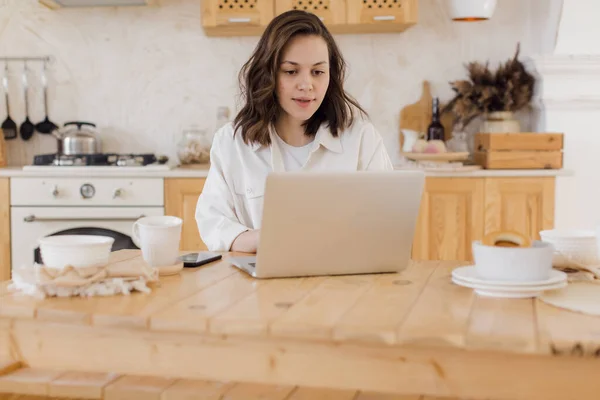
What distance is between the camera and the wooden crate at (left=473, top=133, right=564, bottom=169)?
146 inches

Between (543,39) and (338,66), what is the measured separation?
1.96 metres

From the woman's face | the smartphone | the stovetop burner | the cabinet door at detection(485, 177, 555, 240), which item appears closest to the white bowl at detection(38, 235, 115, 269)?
the smartphone

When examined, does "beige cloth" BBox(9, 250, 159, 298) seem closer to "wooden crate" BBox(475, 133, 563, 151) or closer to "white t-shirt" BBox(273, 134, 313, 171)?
"white t-shirt" BBox(273, 134, 313, 171)

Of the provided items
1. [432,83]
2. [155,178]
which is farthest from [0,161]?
[432,83]

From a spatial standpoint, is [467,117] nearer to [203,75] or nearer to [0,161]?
[203,75]

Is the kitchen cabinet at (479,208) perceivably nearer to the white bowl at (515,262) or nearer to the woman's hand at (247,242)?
the woman's hand at (247,242)

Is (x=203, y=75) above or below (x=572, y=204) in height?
above

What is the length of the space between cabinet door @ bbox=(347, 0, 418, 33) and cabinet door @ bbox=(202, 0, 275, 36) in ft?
1.30

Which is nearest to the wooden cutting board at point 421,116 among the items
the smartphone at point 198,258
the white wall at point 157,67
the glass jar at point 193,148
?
the white wall at point 157,67

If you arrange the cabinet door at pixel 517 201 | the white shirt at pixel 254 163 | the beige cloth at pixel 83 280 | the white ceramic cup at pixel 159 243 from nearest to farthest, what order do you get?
1. the beige cloth at pixel 83 280
2. the white ceramic cup at pixel 159 243
3. the white shirt at pixel 254 163
4. the cabinet door at pixel 517 201

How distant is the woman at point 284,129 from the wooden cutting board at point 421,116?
1.72 metres

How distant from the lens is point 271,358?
130 centimetres

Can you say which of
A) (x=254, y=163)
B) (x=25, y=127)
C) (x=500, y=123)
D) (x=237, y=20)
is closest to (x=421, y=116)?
(x=500, y=123)

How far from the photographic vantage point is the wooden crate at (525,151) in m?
3.70
